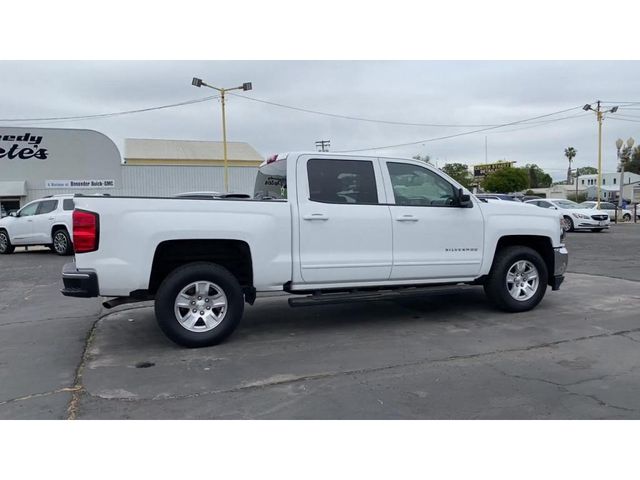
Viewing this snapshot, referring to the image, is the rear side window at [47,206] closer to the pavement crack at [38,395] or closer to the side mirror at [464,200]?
the pavement crack at [38,395]

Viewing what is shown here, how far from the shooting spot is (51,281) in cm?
1057

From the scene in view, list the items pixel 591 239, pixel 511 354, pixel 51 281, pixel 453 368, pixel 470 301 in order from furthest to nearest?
pixel 591 239, pixel 51 281, pixel 470 301, pixel 511 354, pixel 453 368

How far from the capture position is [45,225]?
15250 millimetres

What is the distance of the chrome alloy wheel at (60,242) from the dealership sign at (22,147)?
46.3 ft

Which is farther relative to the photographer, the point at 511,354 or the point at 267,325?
the point at 267,325

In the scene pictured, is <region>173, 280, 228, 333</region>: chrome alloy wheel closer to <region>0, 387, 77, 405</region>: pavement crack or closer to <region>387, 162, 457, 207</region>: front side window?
<region>0, 387, 77, 405</region>: pavement crack

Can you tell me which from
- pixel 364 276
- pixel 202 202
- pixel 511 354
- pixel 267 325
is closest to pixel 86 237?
pixel 202 202

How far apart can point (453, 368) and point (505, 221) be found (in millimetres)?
2605

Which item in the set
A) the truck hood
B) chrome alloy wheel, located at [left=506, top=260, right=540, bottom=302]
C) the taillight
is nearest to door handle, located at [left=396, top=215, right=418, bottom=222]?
the truck hood

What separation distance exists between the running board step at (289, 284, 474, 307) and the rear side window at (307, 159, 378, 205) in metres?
1.05

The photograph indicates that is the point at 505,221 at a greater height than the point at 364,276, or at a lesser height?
greater

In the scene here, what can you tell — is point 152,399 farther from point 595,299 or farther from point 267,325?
point 595,299

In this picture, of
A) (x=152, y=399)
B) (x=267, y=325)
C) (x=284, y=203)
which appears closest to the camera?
(x=152, y=399)

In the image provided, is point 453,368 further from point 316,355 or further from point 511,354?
point 316,355
